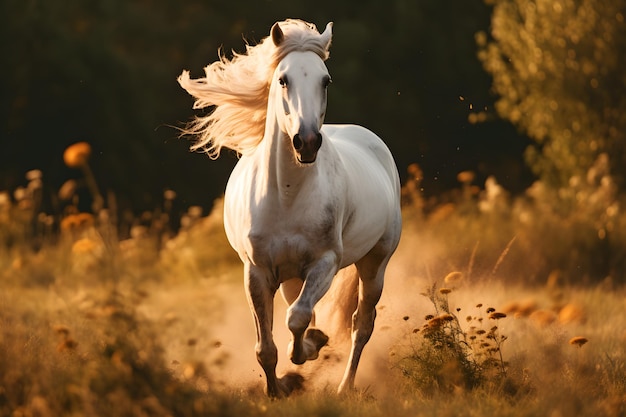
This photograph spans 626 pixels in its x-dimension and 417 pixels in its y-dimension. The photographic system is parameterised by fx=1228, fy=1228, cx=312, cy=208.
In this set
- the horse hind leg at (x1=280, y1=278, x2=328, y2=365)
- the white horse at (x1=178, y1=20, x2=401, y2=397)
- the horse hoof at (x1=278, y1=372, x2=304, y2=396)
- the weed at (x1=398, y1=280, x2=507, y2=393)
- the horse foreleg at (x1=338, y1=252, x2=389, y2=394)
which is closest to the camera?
the white horse at (x1=178, y1=20, x2=401, y2=397)

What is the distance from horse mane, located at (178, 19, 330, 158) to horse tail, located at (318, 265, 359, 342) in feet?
4.65

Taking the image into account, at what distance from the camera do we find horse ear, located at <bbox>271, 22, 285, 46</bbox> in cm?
692

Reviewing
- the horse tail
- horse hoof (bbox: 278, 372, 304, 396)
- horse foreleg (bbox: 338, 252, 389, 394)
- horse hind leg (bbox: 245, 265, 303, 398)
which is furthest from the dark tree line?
horse hind leg (bbox: 245, 265, 303, 398)

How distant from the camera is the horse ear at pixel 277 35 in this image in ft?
22.7

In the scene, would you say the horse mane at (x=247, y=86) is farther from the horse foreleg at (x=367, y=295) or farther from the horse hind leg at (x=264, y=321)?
the horse foreleg at (x=367, y=295)

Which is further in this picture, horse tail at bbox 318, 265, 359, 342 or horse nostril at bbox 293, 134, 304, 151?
horse tail at bbox 318, 265, 359, 342

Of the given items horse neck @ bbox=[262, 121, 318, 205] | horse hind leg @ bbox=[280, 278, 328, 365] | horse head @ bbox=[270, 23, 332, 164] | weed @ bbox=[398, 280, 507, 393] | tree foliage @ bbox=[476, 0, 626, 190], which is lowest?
weed @ bbox=[398, 280, 507, 393]

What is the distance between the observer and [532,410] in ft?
20.0

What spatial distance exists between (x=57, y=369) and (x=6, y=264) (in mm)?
5932

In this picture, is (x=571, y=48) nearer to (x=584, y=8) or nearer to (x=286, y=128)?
(x=584, y=8)

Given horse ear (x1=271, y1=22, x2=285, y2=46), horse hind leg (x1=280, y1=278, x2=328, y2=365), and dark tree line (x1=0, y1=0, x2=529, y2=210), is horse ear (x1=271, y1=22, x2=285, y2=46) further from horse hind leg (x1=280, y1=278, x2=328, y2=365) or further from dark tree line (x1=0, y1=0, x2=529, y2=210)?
dark tree line (x1=0, y1=0, x2=529, y2=210)

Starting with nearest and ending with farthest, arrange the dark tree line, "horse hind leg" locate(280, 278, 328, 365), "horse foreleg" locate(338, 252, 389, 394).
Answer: "horse hind leg" locate(280, 278, 328, 365) < "horse foreleg" locate(338, 252, 389, 394) < the dark tree line

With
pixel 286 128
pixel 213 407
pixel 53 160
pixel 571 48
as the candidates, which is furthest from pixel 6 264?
pixel 571 48

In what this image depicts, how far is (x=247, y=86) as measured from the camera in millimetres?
7523
